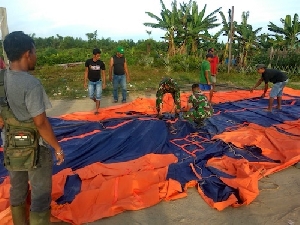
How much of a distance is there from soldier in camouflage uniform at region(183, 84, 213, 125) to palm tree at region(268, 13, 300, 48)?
40.9ft

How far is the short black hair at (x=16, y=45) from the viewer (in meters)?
1.97

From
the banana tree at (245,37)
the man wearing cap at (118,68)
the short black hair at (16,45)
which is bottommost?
the man wearing cap at (118,68)

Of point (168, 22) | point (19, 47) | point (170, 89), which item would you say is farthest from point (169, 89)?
point (168, 22)

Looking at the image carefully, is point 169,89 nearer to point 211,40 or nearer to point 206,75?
point 206,75

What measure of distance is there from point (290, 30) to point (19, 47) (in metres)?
16.5

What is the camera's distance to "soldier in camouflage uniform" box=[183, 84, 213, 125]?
5352 mm

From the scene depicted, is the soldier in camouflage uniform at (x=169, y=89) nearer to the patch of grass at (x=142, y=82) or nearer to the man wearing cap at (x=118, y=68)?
the man wearing cap at (x=118, y=68)

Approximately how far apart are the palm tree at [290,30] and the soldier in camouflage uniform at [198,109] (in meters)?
12.5

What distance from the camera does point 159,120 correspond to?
541cm

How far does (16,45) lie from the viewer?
1968mm

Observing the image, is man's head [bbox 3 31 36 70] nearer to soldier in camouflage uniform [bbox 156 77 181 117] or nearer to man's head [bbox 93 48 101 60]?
soldier in camouflage uniform [bbox 156 77 181 117]

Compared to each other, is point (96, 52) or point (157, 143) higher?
point (96, 52)

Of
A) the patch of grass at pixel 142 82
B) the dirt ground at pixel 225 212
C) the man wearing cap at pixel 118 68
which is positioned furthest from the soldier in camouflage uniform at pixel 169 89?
the patch of grass at pixel 142 82

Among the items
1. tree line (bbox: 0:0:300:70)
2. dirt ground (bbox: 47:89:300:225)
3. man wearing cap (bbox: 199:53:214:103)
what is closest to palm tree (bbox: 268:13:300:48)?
tree line (bbox: 0:0:300:70)
